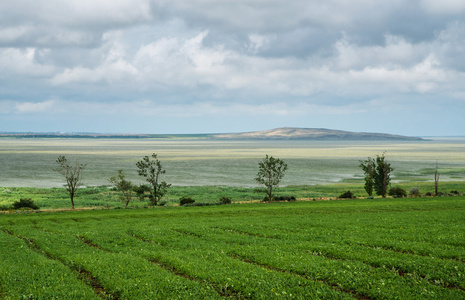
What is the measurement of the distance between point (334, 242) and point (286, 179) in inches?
3743

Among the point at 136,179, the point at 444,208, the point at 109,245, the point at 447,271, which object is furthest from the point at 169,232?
the point at 136,179

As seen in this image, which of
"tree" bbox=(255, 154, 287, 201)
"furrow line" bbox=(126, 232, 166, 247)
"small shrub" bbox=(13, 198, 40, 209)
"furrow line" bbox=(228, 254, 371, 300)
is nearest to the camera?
"furrow line" bbox=(228, 254, 371, 300)

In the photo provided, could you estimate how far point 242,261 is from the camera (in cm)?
2188

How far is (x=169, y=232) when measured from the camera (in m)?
31.1

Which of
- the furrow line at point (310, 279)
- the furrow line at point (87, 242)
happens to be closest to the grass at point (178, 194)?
the furrow line at point (87, 242)

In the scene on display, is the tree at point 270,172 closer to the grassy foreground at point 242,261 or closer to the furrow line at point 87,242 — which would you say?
the grassy foreground at point 242,261

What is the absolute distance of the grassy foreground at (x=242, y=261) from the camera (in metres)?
17.1

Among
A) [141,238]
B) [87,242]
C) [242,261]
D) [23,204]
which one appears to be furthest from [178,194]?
[242,261]

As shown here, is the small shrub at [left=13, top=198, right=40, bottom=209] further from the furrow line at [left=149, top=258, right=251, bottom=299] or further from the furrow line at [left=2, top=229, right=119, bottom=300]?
the furrow line at [left=149, top=258, right=251, bottom=299]

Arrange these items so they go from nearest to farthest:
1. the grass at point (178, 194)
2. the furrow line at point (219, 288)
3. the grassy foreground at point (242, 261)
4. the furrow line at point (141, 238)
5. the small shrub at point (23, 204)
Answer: the furrow line at point (219, 288) → the grassy foreground at point (242, 261) → the furrow line at point (141, 238) → the small shrub at point (23, 204) → the grass at point (178, 194)

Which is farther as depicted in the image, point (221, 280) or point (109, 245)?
point (109, 245)

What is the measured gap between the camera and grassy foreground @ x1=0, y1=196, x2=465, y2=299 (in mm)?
17141

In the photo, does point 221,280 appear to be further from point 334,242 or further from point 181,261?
point 334,242

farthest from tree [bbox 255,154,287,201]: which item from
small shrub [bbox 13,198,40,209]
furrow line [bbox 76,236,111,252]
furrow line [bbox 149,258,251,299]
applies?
furrow line [bbox 149,258,251,299]
